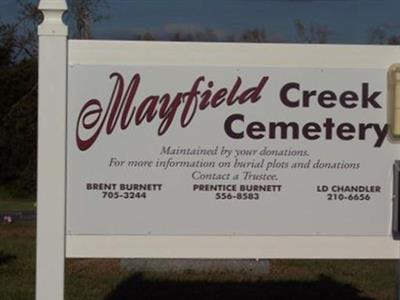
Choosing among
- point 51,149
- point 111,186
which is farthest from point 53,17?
point 111,186

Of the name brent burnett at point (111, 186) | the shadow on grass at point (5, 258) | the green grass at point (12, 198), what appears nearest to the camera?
the name brent burnett at point (111, 186)

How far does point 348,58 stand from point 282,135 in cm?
76

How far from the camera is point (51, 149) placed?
261 inches

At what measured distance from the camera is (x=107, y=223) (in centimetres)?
672

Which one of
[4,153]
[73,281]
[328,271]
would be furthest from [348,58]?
[4,153]

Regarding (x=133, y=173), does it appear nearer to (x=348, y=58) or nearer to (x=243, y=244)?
(x=243, y=244)

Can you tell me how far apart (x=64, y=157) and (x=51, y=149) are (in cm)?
11

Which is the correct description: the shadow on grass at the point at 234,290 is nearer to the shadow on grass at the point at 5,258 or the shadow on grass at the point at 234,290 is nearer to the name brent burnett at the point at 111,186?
the shadow on grass at the point at 5,258

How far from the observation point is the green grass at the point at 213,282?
A: 10906 mm

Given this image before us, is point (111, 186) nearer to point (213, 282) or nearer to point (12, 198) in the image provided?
point (213, 282)

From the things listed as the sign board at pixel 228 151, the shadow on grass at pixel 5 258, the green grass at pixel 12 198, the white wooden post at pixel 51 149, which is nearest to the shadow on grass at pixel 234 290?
the shadow on grass at pixel 5 258

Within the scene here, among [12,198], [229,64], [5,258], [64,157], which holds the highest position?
[229,64]

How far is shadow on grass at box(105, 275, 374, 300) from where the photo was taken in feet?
35.6

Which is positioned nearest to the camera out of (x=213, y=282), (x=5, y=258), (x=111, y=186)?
(x=111, y=186)
